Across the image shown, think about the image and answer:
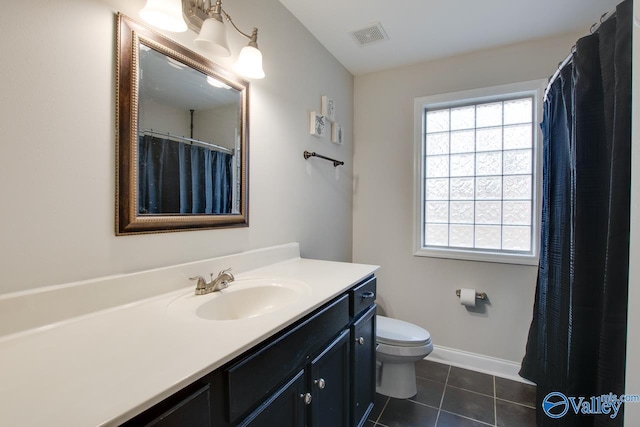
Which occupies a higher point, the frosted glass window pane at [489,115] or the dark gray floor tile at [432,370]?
the frosted glass window pane at [489,115]

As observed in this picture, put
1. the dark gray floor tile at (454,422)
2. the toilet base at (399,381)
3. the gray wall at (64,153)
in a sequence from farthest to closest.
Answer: the toilet base at (399,381), the dark gray floor tile at (454,422), the gray wall at (64,153)

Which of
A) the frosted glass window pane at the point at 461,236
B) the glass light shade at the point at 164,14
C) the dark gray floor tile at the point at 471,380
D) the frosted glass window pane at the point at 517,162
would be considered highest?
the glass light shade at the point at 164,14

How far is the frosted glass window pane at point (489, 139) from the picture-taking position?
7.38 ft

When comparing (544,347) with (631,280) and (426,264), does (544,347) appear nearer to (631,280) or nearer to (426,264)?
(426,264)

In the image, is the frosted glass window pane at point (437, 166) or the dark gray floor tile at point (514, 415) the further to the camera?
the frosted glass window pane at point (437, 166)

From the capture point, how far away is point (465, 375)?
2158 mm

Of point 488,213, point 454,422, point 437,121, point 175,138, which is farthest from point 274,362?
point 437,121

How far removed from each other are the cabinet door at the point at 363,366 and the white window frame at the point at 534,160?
1.05m

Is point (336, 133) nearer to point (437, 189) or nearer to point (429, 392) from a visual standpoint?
point (437, 189)

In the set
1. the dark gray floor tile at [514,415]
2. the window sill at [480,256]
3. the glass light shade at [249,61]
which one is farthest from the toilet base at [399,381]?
the glass light shade at [249,61]

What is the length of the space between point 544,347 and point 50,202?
A: 86.3 inches

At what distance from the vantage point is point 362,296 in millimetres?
1460

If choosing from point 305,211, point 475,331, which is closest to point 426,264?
point 475,331

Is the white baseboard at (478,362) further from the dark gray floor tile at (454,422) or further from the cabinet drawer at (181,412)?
the cabinet drawer at (181,412)
